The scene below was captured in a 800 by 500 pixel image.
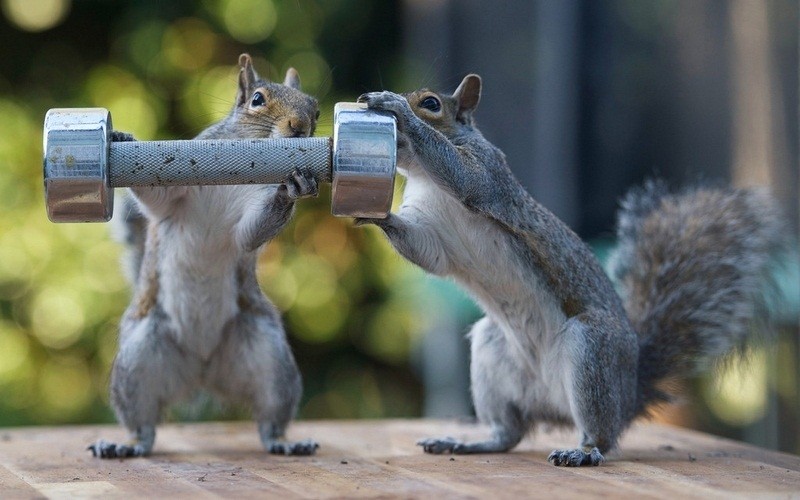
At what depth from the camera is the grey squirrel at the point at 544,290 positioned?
249 cm

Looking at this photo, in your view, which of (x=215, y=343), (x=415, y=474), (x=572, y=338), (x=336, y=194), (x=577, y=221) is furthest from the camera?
(x=577, y=221)

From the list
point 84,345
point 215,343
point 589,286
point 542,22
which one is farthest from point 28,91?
point 589,286

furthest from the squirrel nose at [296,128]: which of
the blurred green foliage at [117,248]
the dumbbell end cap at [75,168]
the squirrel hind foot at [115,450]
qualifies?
the blurred green foliage at [117,248]

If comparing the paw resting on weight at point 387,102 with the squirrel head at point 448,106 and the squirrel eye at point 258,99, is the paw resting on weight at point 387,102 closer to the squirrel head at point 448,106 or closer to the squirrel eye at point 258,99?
the squirrel head at point 448,106

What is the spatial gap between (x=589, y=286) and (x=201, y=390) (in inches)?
39.8

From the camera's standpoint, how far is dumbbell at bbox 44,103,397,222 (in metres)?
2.01

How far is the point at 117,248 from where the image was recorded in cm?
442

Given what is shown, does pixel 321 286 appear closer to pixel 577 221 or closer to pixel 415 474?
pixel 577 221

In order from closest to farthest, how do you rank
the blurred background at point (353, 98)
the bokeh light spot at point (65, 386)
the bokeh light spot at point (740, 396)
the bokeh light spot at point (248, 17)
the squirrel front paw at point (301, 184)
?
the squirrel front paw at point (301, 184), the bokeh light spot at point (740, 396), the blurred background at point (353, 98), the bokeh light spot at point (65, 386), the bokeh light spot at point (248, 17)

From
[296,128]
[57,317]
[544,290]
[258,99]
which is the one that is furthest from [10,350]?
[544,290]

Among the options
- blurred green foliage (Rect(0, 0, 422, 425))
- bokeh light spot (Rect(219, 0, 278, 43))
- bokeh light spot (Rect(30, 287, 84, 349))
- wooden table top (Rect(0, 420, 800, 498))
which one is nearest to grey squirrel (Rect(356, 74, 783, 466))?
wooden table top (Rect(0, 420, 800, 498))

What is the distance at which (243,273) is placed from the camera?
282 cm

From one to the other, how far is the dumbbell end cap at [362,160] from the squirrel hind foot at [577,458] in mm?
763

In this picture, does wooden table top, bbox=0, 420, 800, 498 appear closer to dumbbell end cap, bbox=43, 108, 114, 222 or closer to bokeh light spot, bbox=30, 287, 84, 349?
dumbbell end cap, bbox=43, 108, 114, 222
